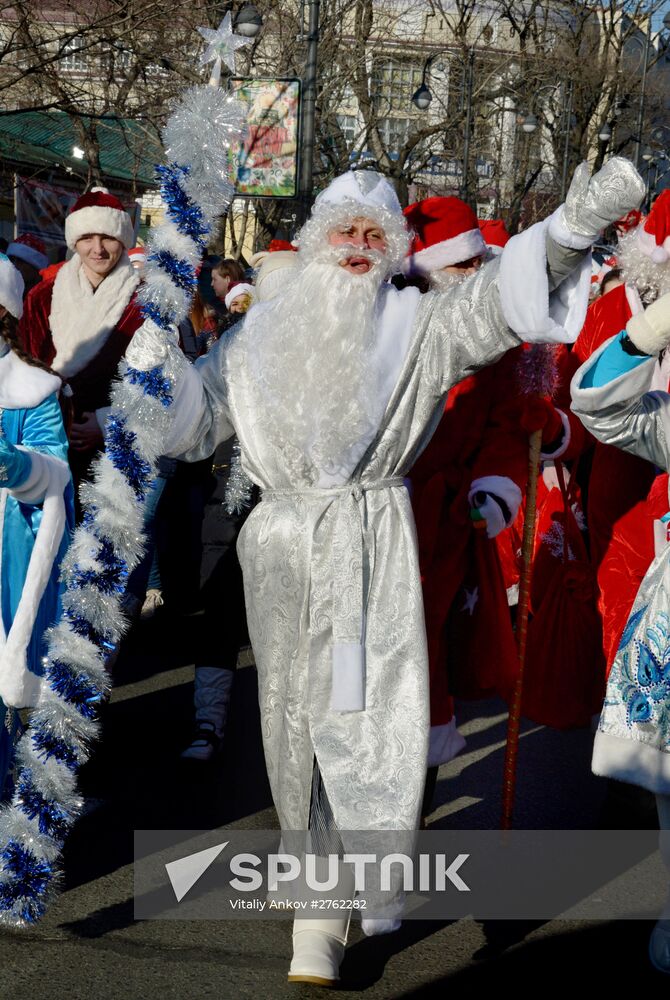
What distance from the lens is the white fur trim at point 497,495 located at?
13.2 ft

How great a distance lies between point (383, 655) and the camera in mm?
3504

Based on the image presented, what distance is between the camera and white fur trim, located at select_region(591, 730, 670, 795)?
3.62 meters

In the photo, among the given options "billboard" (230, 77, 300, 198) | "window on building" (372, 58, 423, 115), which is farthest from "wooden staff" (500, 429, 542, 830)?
"window on building" (372, 58, 423, 115)

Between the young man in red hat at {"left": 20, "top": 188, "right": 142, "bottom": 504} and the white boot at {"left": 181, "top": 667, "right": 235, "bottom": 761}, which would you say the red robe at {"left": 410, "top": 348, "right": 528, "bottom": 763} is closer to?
the white boot at {"left": 181, "top": 667, "right": 235, "bottom": 761}

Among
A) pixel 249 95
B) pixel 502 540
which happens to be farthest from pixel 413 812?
pixel 249 95

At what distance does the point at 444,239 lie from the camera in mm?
4297

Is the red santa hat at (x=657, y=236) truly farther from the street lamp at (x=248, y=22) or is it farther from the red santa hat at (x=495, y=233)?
the street lamp at (x=248, y=22)

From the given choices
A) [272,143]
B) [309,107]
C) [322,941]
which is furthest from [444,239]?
[309,107]

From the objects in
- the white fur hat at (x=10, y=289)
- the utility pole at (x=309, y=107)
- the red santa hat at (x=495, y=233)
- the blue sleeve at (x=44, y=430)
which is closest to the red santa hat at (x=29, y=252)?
the utility pole at (x=309, y=107)

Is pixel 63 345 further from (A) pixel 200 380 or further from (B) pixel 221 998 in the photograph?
(B) pixel 221 998

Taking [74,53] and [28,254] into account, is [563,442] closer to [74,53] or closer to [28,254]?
[74,53]

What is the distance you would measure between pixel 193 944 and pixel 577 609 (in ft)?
6.21

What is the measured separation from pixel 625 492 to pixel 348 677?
68.6 inches

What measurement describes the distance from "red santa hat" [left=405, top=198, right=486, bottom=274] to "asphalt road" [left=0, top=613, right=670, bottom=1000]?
1.96 meters
